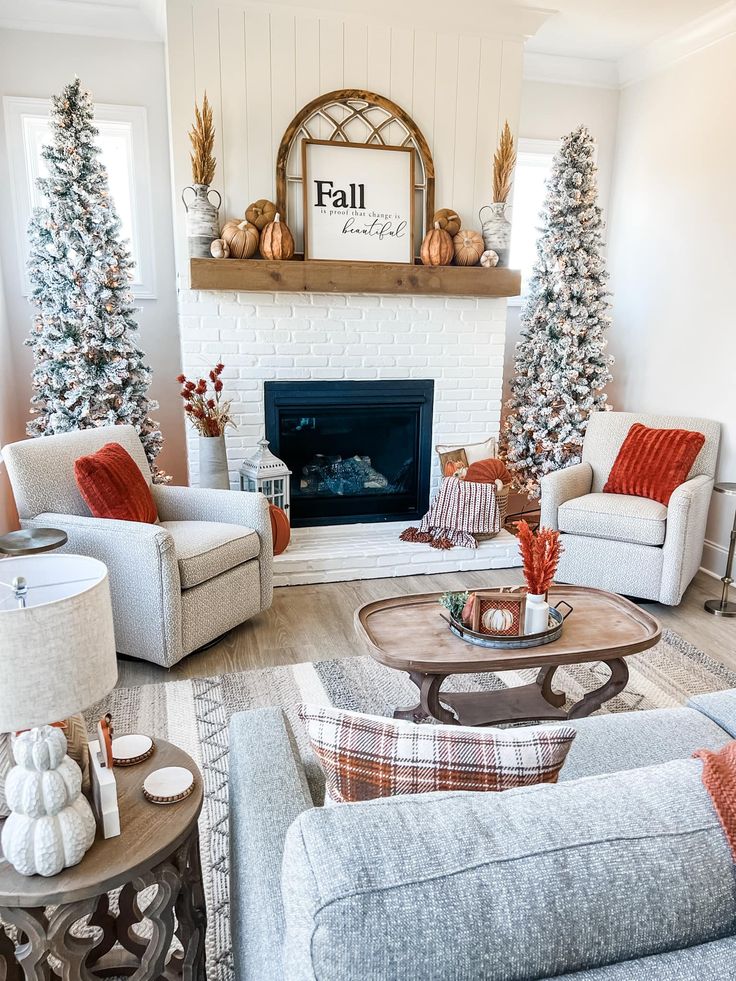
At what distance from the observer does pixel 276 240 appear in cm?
386

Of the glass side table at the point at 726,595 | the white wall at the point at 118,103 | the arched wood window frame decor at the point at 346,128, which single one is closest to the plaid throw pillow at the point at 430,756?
the glass side table at the point at 726,595

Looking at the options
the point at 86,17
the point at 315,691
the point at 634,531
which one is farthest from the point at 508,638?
the point at 86,17

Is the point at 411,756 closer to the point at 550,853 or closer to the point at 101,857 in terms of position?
the point at 550,853

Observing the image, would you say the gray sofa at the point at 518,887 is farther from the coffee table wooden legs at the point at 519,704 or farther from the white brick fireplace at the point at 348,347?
the white brick fireplace at the point at 348,347

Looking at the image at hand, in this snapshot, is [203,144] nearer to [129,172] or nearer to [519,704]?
[129,172]

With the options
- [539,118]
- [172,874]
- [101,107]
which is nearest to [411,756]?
[172,874]

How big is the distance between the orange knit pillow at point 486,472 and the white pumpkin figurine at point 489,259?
114 centimetres

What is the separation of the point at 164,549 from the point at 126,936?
1.48 m

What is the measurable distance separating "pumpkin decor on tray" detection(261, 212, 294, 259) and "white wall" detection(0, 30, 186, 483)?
1.05 m

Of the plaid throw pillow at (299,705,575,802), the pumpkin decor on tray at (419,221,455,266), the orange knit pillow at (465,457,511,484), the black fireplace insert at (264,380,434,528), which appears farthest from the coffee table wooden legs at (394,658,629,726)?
the pumpkin decor on tray at (419,221,455,266)

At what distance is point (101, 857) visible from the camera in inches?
47.4

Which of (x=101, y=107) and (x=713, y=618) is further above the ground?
(x=101, y=107)

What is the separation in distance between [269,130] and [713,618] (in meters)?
3.42

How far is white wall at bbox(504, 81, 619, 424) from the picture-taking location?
491 centimetres
